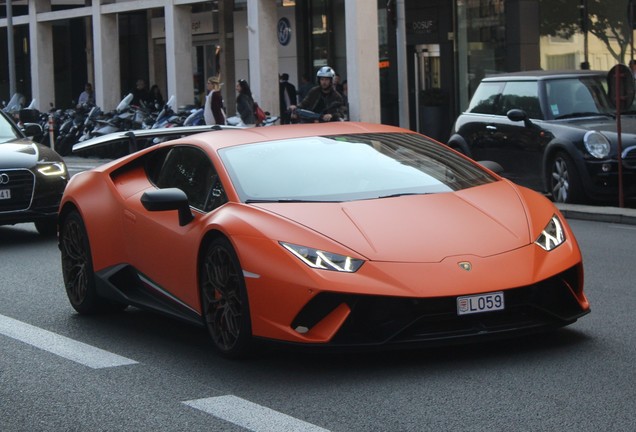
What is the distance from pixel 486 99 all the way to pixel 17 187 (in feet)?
23.1

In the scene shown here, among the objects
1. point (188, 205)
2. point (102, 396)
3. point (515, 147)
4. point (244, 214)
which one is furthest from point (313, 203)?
point (515, 147)

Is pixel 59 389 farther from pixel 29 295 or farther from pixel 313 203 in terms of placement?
pixel 29 295

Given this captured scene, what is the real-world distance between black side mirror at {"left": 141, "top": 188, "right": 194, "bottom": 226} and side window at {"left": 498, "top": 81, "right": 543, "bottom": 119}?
1018cm

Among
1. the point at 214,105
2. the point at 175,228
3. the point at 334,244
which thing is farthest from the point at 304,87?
the point at 334,244

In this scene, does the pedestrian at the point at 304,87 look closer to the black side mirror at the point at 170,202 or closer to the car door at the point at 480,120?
the car door at the point at 480,120

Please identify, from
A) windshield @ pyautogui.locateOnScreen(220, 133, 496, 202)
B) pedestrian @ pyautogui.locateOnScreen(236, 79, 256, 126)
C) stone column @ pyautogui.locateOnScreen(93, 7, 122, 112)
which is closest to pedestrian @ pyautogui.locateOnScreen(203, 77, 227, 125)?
pedestrian @ pyautogui.locateOnScreen(236, 79, 256, 126)

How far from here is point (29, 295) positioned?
34.0 feet

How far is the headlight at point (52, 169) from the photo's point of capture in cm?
1455

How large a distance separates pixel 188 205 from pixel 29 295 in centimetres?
307

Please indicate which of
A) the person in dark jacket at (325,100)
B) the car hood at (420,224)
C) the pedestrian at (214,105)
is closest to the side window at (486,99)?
the person in dark jacket at (325,100)

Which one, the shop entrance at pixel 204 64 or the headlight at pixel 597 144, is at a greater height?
A: the shop entrance at pixel 204 64

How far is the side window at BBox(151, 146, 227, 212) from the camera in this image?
7703 millimetres

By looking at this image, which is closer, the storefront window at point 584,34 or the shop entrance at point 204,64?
the storefront window at point 584,34

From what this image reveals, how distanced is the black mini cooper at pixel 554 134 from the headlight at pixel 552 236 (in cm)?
833
